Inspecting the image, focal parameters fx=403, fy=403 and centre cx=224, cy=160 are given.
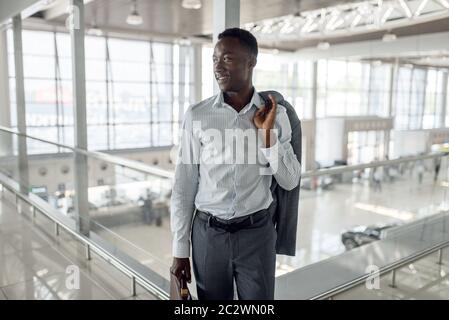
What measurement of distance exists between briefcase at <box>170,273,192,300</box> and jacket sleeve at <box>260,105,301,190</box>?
546 mm

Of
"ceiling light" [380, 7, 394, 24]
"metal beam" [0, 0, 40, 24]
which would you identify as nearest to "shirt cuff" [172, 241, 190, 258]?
"metal beam" [0, 0, 40, 24]

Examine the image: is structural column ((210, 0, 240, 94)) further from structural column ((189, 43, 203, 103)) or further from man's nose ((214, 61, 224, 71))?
structural column ((189, 43, 203, 103))

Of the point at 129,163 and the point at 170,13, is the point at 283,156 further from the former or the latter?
the point at 170,13

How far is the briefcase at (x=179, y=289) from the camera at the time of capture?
1566 millimetres

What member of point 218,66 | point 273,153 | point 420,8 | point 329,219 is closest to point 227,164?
point 273,153

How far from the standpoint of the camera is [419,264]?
3.62m

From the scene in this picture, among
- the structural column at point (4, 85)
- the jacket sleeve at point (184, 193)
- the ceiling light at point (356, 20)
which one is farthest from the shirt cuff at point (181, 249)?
the structural column at point (4, 85)

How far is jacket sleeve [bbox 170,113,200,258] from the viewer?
1.51 meters

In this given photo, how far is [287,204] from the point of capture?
66.6 inches

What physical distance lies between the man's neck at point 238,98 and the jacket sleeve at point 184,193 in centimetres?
18

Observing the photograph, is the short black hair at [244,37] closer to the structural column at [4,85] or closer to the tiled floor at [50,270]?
the tiled floor at [50,270]

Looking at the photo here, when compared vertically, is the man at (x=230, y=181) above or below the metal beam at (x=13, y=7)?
below

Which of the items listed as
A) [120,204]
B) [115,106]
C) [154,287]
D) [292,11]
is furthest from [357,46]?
[154,287]
